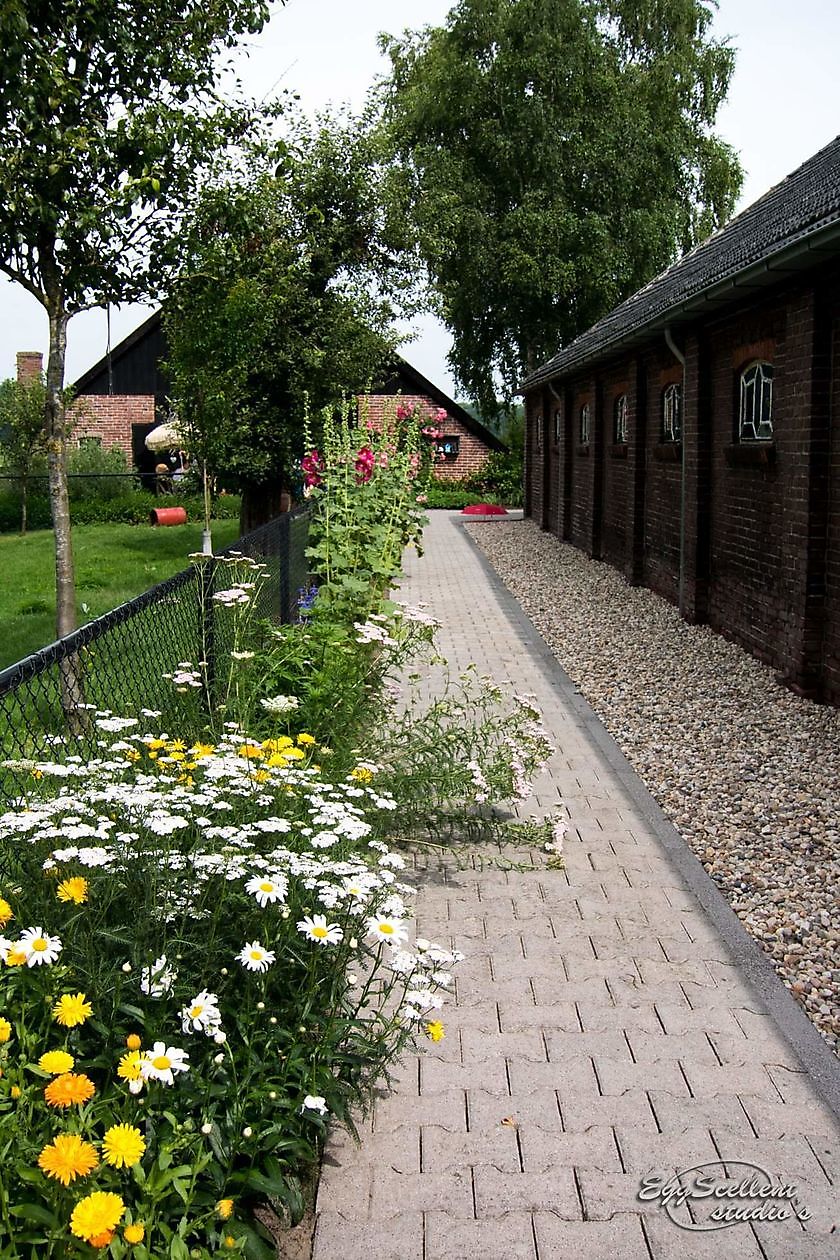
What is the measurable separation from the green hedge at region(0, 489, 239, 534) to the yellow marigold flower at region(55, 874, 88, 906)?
27.2 m

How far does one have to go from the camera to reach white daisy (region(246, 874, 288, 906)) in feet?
9.48

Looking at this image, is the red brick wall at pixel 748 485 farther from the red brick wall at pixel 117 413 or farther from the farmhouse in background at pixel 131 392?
the red brick wall at pixel 117 413

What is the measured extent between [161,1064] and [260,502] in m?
17.9

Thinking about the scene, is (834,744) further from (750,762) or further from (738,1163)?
(738,1163)

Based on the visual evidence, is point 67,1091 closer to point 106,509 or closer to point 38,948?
point 38,948

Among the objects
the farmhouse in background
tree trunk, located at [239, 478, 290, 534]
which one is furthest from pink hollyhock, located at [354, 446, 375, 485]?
the farmhouse in background

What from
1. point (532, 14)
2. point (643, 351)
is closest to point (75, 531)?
point (643, 351)

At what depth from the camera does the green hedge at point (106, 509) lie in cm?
2891

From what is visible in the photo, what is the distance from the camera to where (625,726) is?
8266 millimetres

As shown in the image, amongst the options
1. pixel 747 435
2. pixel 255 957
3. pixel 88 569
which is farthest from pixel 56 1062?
pixel 88 569

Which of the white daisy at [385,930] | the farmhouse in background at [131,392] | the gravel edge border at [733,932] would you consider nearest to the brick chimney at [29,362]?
the farmhouse in background at [131,392]

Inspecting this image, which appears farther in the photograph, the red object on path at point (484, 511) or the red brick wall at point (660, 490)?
the red object on path at point (484, 511)

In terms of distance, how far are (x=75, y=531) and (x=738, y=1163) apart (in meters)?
26.8

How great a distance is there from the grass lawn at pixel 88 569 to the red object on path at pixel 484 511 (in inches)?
304
